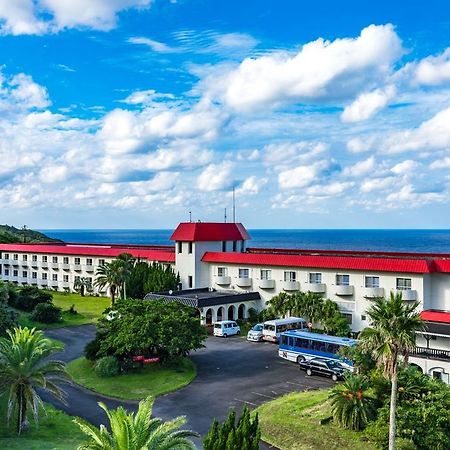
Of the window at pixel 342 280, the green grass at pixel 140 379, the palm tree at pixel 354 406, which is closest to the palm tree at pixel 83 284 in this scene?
the green grass at pixel 140 379

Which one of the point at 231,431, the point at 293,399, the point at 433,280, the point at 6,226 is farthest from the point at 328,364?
the point at 6,226

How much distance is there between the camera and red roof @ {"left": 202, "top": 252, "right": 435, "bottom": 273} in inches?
1994

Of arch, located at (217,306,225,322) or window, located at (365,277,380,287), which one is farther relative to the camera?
arch, located at (217,306,225,322)

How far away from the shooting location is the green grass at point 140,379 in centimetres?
3859

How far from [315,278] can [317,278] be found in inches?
10.4

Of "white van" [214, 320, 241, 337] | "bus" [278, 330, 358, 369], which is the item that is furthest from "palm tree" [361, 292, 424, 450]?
"white van" [214, 320, 241, 337]

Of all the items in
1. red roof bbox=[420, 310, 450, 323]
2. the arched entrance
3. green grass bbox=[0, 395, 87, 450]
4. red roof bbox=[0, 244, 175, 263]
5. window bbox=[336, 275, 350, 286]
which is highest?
red roof bbox=[0, 244, 175, 263]

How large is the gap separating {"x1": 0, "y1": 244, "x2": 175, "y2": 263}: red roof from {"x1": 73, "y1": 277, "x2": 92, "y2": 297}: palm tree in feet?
13.0

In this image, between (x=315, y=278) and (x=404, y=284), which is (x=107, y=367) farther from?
(x=404, y=284)

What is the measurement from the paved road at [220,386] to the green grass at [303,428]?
216cm

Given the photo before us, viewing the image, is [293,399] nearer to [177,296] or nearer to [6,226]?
[177,296]

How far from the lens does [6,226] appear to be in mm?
198375

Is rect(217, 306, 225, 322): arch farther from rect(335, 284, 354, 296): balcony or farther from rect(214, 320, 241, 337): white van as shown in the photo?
rect(335, 284, 354, 296): balcony

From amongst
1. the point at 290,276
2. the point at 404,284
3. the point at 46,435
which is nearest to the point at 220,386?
the point at 46,435
